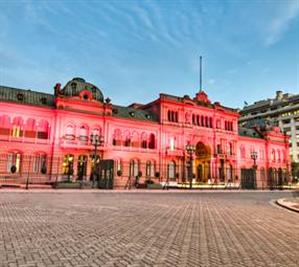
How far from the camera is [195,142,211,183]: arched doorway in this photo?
2172 inches

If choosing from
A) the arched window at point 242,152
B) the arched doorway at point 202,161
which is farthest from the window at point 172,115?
the arched window at point 242,152

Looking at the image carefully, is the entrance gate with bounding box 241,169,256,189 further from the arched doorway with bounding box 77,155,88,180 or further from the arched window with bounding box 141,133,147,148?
the arched doorway with bounding box 77,155,88,180

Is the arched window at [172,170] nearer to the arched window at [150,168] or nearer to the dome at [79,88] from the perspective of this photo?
the arched window at [150,168]

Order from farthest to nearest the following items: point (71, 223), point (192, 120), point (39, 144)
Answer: point (192, 120) < point (39, 144) < point (71, 223)

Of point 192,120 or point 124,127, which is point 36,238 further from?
point 192,120

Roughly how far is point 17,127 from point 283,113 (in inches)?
3747

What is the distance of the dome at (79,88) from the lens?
43656 mm

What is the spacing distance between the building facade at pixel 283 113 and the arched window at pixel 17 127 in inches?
2866

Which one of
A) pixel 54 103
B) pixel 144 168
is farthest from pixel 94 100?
pixel 144 168

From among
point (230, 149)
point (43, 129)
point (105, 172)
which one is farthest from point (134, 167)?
point (230, 149)

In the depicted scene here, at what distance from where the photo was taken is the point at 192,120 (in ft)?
180

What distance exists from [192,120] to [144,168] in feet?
46.4

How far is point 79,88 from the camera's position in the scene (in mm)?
44812

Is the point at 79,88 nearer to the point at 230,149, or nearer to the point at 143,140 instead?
the point at 143,140
